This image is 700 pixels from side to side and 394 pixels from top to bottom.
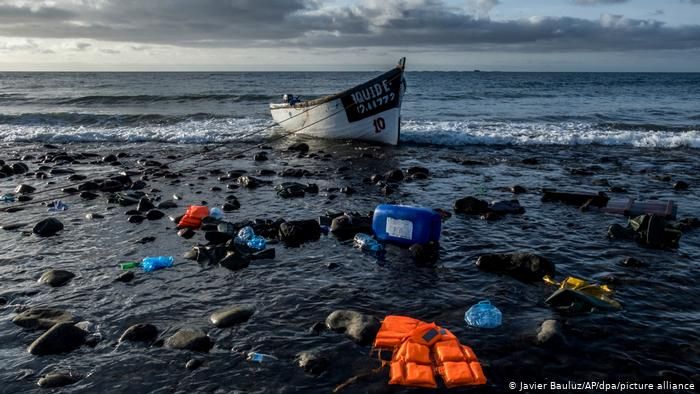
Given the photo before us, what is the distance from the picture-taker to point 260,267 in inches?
308

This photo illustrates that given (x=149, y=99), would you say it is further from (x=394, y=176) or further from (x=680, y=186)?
(x=680, y=186)

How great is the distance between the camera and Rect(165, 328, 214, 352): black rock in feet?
18.0

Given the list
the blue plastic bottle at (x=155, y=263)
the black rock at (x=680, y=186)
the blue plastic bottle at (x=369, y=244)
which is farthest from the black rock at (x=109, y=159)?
the black rock at (x=680, y=186)

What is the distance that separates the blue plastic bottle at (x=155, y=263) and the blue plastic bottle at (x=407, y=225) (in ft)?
11.4

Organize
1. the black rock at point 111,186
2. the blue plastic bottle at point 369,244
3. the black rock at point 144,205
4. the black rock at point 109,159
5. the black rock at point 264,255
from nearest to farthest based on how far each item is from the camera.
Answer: the black rock at point 264,255, the blue plastic bottle at point 369,244, the black rock at point 144,205, the black rock at point 111,186, the black rock at point 109,159

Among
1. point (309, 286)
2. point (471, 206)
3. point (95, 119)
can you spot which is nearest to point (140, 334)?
point (309, 286)

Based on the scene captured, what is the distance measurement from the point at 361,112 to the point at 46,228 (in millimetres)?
12703

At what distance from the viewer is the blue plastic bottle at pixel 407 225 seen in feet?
27.6

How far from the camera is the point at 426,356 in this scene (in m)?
5.05

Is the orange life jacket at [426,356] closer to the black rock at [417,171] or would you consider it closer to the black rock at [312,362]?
the black rock at [312,362]

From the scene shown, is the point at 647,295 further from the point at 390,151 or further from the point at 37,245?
the point at 390,151

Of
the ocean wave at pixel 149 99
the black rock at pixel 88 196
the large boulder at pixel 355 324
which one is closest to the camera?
the large boulder at pixel 355 324

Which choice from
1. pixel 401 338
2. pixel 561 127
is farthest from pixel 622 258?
pixel 561 127

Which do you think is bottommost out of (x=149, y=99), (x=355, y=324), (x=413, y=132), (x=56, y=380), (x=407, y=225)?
(x=56, y=380)
